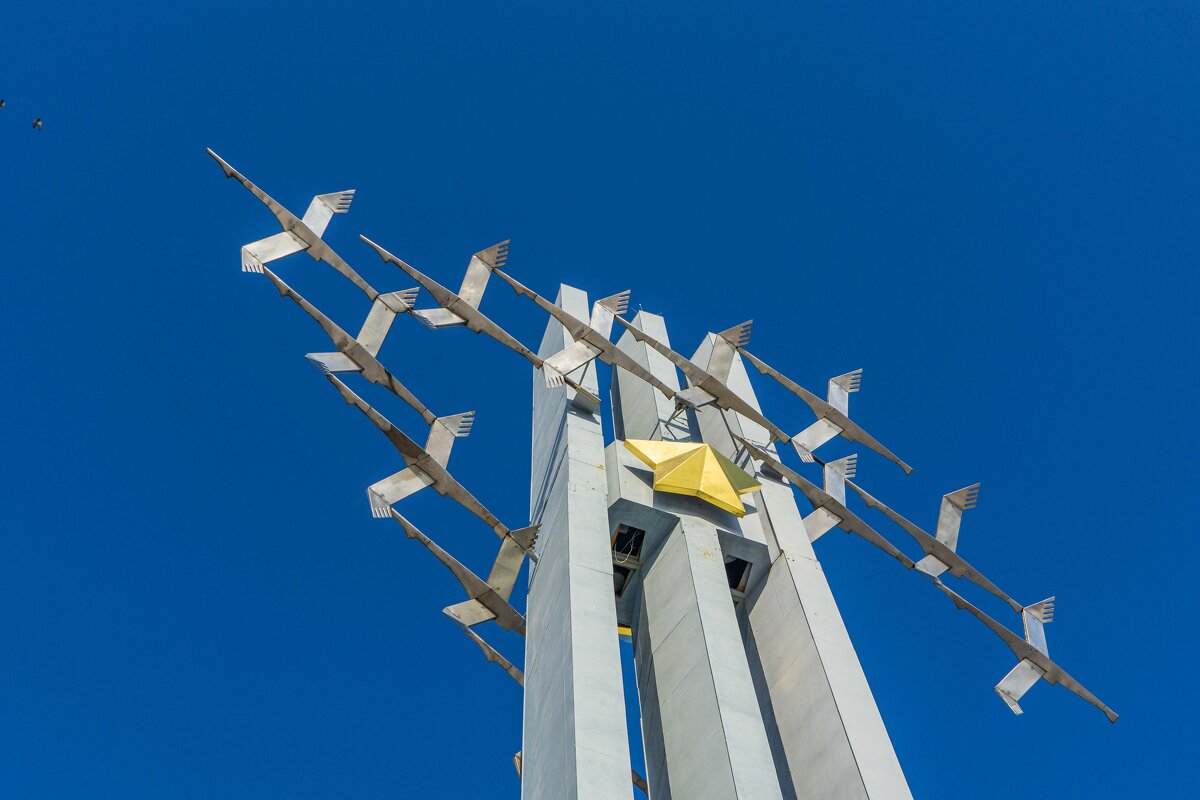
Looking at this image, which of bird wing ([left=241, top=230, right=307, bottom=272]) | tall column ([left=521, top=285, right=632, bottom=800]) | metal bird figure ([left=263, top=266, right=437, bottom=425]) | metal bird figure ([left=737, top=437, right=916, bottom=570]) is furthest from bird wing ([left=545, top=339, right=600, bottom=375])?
bird wing ([left=241, top=230, right=307, bottom=272])

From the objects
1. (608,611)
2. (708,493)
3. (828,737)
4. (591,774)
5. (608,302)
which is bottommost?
(591,774)

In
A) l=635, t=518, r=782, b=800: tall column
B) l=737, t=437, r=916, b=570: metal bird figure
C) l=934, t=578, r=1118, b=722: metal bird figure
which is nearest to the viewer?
l=635, t=518, r=782, b=800: tall column

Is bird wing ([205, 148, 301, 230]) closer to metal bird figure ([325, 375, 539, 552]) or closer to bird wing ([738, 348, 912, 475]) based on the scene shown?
metal bird figure ([325, 375, 539, 552])

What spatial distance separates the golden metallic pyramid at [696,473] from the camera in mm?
19938

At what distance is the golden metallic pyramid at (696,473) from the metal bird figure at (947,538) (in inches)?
108

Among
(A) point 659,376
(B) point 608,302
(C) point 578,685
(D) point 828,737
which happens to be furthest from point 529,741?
(A) point 659,376

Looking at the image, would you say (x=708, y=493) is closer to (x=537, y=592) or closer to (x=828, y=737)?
(x=537, y=592)

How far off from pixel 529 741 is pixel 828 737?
421 centimetres

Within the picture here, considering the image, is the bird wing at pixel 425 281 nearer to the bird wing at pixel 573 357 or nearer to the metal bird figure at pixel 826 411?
the bird wing at pixel 573 357

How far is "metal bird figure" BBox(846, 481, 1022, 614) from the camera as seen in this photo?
71.7 ft

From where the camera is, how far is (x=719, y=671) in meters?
16.4

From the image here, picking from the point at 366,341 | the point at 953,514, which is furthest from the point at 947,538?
the point at 366,341

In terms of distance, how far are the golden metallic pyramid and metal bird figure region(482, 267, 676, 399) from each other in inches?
52.9

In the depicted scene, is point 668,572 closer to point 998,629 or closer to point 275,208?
point 998,629
